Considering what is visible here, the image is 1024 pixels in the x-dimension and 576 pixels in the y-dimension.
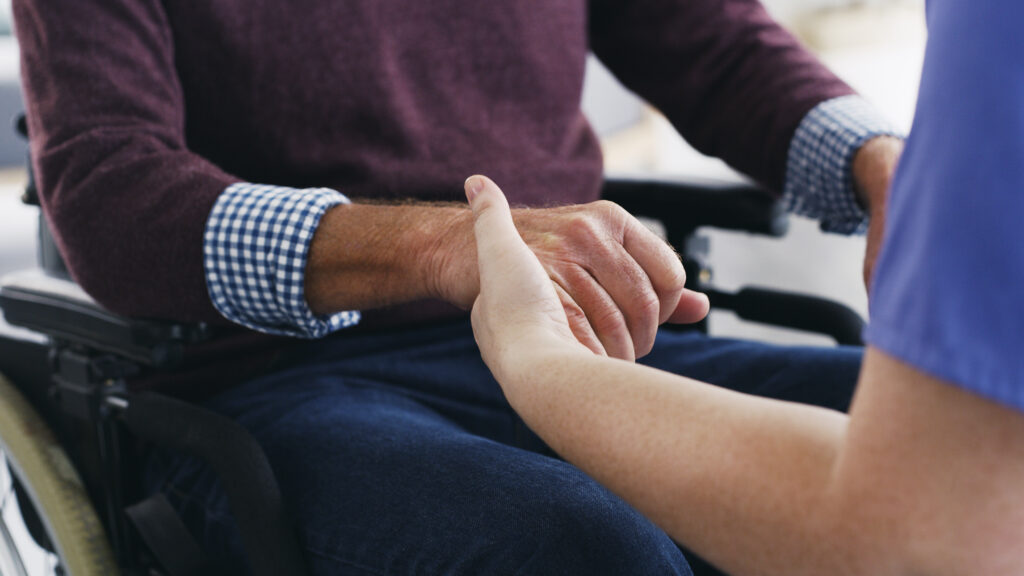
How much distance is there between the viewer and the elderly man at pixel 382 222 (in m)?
0.62

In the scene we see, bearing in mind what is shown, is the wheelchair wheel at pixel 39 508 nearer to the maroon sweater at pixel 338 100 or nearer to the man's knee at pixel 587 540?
the maroon sweater at pixel 338 100

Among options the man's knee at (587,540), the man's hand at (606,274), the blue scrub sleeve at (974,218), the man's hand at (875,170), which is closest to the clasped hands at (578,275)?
the man's hand at (606,274)

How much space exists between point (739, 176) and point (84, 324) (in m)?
1.13

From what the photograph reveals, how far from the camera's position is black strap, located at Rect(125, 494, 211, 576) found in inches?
28.8

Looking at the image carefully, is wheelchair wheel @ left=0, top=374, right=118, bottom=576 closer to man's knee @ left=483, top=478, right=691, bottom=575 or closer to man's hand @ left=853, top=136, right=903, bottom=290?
man's knee @ left=483, top=478, right=691, bottom=575

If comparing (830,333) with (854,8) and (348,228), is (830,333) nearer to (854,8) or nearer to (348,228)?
(348,228)

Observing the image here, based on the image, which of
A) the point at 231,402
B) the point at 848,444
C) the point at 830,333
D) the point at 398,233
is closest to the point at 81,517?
the point at 231,402

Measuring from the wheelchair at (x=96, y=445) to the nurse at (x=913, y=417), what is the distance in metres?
0.34

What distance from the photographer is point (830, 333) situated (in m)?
1.03

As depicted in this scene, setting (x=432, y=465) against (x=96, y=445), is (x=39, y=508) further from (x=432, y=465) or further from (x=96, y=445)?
(x=432, y=465)

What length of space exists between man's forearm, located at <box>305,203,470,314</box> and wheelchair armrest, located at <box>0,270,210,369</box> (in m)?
0.12

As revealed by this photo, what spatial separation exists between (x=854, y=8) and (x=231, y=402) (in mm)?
2614

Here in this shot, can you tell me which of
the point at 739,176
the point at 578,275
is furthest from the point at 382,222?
the point at 739,176

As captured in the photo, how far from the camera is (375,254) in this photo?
71 centimetres
